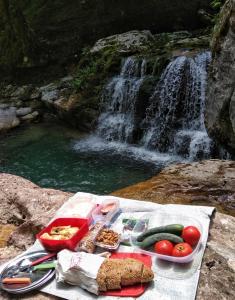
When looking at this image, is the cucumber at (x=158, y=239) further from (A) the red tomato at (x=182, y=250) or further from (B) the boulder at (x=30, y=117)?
(B) the boulder at (x=30, y=117)

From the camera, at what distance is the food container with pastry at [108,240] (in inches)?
130

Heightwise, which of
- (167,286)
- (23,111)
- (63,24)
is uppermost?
(63,24)

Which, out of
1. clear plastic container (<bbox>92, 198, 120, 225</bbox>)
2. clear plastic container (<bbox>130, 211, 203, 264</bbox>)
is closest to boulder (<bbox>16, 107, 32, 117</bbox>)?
clear plastic container (<bbox>92, 198, 120, 225</bbox>)

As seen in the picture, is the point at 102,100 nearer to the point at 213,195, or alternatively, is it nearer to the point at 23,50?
the point at 23,50

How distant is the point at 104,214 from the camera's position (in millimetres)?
3805

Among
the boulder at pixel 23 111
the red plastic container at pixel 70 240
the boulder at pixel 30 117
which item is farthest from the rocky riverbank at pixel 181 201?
the boulder at pixel 23 111

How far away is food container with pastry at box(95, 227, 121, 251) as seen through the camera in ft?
10.9

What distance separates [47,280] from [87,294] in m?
0.38

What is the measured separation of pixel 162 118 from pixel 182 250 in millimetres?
9630

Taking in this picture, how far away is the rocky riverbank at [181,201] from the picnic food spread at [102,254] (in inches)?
9.3

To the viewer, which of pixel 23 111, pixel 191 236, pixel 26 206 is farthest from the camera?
pixel 23 111

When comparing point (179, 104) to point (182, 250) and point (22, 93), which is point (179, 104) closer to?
point (22, 93)

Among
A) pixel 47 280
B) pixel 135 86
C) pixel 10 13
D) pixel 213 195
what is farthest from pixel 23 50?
pixel 47 280

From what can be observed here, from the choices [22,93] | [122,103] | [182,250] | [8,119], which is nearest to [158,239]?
[182,250]
